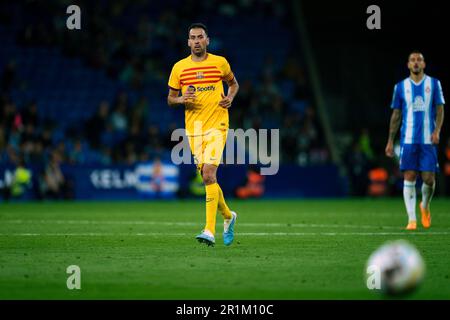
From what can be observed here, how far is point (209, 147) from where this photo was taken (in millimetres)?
10781

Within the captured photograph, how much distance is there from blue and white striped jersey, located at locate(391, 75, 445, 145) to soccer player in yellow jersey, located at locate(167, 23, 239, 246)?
138 inches

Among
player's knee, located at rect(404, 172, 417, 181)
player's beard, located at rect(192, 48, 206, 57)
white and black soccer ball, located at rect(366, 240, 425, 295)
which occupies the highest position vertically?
player's beard, located at rect(192, 48, 206, 57)

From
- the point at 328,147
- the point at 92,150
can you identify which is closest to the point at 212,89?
the point at 92,150

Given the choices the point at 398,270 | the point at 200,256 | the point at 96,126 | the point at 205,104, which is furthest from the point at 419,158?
the point at 96,126

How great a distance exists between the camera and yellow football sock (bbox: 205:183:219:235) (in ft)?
34.8

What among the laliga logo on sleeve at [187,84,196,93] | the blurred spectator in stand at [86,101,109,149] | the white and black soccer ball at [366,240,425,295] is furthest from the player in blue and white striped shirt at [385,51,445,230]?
the blurred spectator in stand at [86,101,109,149]

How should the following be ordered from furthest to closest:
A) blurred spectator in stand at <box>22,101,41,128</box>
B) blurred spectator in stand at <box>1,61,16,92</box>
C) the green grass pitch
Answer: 1. blurred spectator in stand at <box>1,61,16,92</box>
2. blurred spectator in stand at <box>22,101,41,128</box>
3. the green grass pitch

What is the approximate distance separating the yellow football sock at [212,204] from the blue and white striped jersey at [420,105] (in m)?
3.82

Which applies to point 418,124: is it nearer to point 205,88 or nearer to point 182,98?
point 205,88

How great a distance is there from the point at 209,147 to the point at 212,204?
668mm

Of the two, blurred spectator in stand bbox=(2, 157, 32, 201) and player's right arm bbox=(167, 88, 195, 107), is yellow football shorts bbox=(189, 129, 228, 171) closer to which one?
player's right arm bbox=(167, 88, 195, 107)

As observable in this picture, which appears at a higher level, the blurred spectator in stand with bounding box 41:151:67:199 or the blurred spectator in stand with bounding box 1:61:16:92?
the blurred spectator in stand with bounding box 1:61:16:92

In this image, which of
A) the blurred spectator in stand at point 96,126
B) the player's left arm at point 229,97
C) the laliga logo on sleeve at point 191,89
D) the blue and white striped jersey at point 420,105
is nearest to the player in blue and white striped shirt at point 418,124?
the blue and white striped jersey at point 420,105

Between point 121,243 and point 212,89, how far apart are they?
7.14ft
